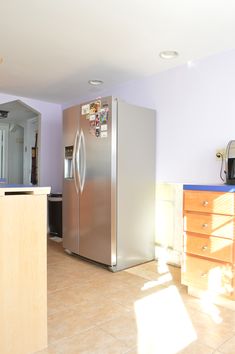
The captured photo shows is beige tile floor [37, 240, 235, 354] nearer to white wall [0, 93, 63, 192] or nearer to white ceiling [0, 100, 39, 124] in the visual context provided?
white wall [0, 93, 63, 192]

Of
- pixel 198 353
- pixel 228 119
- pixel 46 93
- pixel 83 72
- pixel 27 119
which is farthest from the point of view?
pixel 27 119

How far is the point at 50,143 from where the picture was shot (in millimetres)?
4910

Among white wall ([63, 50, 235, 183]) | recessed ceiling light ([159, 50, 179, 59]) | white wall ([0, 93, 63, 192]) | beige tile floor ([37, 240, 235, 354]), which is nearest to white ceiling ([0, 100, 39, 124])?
white wall ([0, 93, 63, 192])

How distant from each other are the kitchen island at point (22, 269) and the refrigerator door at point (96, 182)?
4.62 feet

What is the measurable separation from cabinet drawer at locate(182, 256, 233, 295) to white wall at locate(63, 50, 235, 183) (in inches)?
34.2

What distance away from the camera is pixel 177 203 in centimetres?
316

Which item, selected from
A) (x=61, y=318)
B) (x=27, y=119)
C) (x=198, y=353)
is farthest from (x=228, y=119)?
(x=27, y=119)

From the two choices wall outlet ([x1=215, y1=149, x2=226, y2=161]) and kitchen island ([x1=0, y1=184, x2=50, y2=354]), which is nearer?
kitchen island ([x1=0, y1=184, x2=50, y2=354])

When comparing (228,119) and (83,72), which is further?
(83,72)

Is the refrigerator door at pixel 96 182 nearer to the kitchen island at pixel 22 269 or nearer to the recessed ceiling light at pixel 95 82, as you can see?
the recessed ceiling light at pixel 95 82

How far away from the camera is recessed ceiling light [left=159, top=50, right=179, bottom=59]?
2.76 m

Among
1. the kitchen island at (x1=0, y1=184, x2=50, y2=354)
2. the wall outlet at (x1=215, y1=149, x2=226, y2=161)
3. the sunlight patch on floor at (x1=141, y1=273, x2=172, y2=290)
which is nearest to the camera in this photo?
the kitchen island at (x1=0, y1=184, x2=50, y2=354)

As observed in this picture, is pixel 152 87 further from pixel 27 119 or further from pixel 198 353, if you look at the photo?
pixel 27 119

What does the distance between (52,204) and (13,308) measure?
3173 mm
